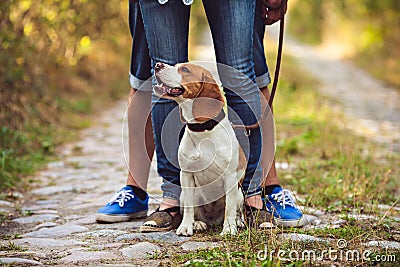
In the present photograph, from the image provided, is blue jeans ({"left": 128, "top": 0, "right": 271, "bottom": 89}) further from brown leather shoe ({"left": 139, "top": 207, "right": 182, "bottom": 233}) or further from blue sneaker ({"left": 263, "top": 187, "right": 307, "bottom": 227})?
brown leather shoe ({"left": 139, "top": 207, "right": 182, "bottom": 233})

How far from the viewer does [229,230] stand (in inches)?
118

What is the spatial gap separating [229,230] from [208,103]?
2.01ft

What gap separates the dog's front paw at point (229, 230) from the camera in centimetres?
298

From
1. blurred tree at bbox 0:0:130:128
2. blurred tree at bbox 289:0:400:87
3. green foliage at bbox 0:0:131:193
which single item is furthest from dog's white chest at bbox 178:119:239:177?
blurred tree at bbox 289:0:400:87

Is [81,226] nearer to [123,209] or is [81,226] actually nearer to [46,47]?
[123,209]

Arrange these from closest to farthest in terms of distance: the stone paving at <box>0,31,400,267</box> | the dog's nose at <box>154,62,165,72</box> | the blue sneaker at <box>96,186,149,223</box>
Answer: the stone paving at <box>0,31,400,267</box> → the dog's nose at <box>154,62,165,72</box> → the blue sneaker at <box>96,186,149,223</box>

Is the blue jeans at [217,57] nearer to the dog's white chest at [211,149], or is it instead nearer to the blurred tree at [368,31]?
the dog's white chest at [211,149]

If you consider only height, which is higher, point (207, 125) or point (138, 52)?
point (138, 52)

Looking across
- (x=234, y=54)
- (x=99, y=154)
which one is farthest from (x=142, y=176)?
(x=99, y=154)

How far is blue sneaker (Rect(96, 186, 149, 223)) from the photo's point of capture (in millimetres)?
3490

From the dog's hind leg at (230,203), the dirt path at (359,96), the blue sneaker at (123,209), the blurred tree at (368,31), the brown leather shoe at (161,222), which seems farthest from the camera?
the blurred tree at (368,31)

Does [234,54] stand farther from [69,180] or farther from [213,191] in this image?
[69,180]

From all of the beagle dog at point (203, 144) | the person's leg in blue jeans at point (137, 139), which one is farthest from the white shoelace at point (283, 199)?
the person's leg in blue jeans at point (137, 139)

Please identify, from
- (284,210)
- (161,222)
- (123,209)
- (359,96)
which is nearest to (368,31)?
(359,96)
